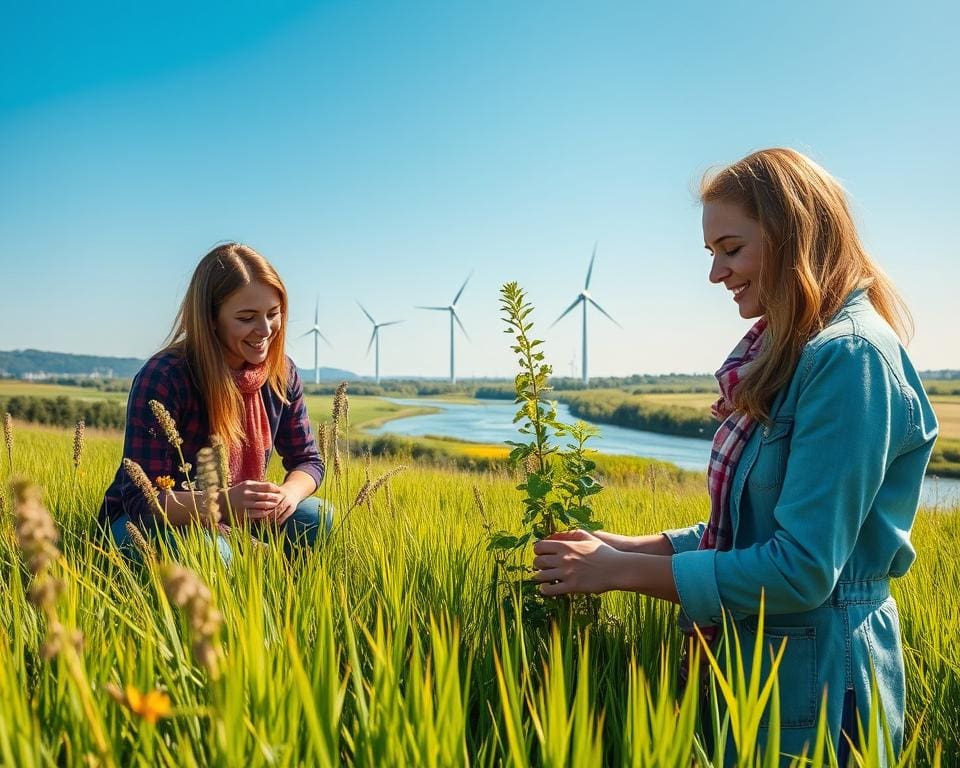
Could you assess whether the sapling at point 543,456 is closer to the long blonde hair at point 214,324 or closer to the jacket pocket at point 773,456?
the jacket pocket at point 773,456

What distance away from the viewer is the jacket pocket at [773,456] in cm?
195

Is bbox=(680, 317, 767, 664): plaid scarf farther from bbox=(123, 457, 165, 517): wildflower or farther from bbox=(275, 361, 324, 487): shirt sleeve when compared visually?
bbox=(275, 361, 324, 487): shirt sleeve

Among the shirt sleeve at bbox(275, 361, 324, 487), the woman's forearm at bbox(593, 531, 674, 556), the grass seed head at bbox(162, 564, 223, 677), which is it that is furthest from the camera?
the shirt sleeve at bbox(275, 361, 324, 487)

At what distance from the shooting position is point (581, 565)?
1938 millimetres

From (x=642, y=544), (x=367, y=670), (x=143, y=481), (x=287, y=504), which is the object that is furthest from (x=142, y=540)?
(x=287, y=504)

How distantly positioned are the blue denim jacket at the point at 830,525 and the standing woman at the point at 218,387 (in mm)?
2161

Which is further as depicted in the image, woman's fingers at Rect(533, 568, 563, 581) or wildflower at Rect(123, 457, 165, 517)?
wildflower at Rect(123, 457, 165, 517)

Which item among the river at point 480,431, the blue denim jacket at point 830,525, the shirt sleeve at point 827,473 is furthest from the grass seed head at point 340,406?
the river at point 480,431

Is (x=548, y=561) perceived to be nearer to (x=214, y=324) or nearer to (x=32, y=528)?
(x=32, y=528)

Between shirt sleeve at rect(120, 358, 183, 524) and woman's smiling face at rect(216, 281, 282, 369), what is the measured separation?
1.14 feet

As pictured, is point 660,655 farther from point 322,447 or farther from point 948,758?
point 322,447

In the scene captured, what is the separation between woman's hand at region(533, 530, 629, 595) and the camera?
6.33 feet

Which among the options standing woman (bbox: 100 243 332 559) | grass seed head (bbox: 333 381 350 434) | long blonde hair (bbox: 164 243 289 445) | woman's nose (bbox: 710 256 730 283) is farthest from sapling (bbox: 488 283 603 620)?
long blonde hair (bbox: 164 243 289 445)

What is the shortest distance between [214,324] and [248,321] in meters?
0.18
